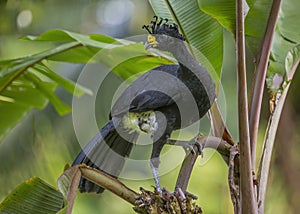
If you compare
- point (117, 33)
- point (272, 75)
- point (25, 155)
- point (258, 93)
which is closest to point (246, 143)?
point (258, 93)

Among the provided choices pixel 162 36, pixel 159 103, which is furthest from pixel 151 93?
pixel 162 36

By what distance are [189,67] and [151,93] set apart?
0.11m

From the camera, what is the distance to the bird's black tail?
1121 millimetres

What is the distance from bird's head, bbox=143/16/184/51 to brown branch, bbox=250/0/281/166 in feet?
0.69

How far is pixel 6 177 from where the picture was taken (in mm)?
1918

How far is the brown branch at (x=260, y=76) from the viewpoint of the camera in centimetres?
103

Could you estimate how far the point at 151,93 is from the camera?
1.21 meters

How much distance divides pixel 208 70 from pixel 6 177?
100 cm

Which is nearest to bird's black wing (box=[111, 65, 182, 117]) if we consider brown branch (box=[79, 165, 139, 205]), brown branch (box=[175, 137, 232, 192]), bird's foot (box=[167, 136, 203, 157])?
bird's foot (box=[167, 136, 203, 157])

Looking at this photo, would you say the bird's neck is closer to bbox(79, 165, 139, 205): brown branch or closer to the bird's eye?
the bird's eye

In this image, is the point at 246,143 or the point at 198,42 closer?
the point at 246,143

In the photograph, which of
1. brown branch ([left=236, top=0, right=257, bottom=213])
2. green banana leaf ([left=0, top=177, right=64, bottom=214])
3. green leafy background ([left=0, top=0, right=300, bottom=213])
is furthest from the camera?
green leafy background ([left=0, top=0, right=300, bottom=213])

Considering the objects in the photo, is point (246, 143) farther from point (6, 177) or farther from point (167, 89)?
point (6, 177)

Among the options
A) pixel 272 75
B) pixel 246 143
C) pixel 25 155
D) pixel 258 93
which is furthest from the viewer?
pixel 25 155
